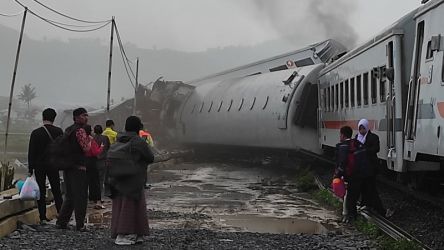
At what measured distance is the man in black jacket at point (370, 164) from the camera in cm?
834

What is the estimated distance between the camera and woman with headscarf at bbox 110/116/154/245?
639 cm

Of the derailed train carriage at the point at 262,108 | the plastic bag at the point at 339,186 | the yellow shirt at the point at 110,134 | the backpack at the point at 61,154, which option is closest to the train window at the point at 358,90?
the plastic bag at the point at 339,186

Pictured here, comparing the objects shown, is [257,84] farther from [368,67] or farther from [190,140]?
[368,67]

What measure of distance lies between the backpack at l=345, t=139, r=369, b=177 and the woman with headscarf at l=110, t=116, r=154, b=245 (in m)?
3.33

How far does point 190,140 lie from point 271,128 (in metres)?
9.04

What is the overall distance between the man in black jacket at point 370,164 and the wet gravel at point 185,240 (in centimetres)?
138

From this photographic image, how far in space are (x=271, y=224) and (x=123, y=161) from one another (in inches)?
124

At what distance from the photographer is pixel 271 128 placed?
17484 mm

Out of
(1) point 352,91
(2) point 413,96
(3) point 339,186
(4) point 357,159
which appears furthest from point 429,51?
(1) point 352,91

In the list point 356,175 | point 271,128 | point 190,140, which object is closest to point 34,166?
point 356,175

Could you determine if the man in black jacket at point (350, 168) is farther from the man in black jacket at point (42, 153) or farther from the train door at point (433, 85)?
the man in black jacket at point (42, 153)

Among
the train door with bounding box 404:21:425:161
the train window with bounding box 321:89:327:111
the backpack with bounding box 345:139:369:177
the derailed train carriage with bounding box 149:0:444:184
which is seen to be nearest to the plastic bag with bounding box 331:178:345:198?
the backpack with bounding box 345:139:369:177

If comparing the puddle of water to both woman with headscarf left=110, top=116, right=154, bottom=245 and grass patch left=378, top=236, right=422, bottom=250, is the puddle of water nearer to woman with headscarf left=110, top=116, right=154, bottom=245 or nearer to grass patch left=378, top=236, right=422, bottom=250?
grass patch left=378, top=236, right=422, bottom=250

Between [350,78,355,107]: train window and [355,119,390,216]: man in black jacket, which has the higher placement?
[350,78,355,107]: train window
